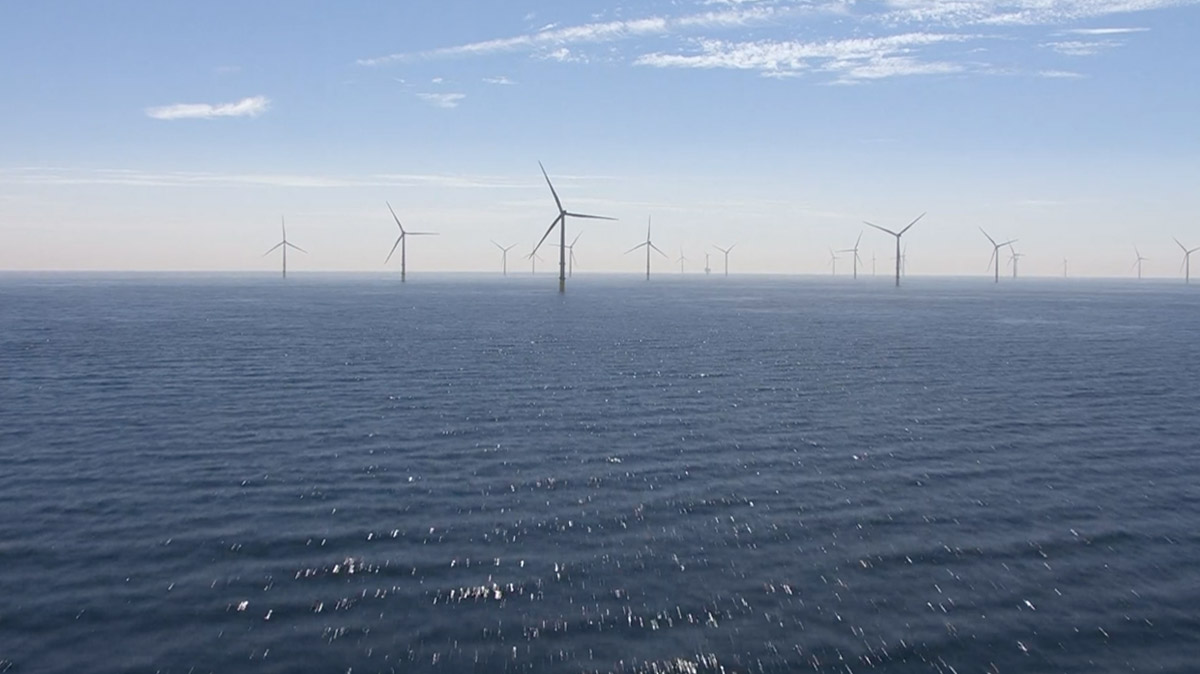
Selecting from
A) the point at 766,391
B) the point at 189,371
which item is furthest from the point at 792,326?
the point at 189,371

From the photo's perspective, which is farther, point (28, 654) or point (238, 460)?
point (238, 460)

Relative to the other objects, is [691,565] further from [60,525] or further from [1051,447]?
[1051,447]

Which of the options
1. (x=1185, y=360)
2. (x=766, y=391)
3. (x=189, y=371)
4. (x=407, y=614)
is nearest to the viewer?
(x=407, y=614)

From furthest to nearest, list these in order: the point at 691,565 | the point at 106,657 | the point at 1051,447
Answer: the point at 1051,447 < the point at 691,565 < the point at 106,657

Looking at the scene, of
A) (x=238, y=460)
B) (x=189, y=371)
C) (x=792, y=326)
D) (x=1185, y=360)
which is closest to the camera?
(x=238, y=460)

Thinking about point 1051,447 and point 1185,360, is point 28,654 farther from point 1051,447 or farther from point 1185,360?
point 1185,360

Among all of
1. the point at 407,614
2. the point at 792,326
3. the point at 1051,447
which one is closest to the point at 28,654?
the point at 407,614
